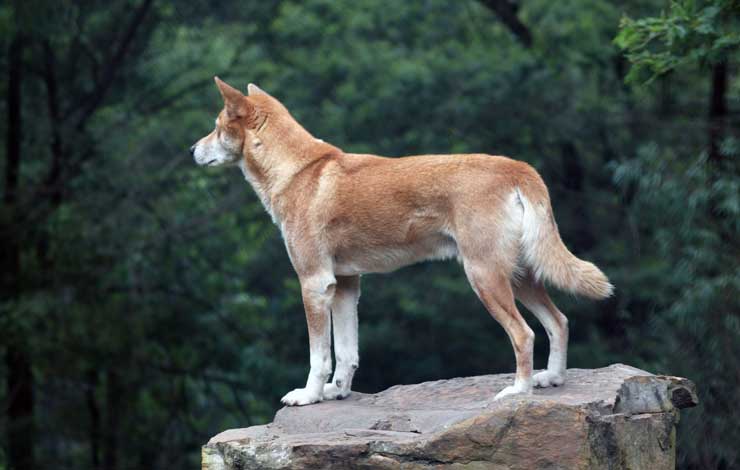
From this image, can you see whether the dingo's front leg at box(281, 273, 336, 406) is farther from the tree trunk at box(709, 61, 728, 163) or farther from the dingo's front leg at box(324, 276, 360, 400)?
the tree trunk at box(709, 61, 728, 163)

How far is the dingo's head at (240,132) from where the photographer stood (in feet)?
26.7

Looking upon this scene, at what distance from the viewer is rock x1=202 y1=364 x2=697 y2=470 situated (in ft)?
20.7

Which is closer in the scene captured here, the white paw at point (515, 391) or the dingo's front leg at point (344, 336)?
the white paw at point (515, 391)

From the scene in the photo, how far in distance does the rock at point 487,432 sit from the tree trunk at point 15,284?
10.3 meters

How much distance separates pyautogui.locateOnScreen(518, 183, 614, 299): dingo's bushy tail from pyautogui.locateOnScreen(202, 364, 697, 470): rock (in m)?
0.62

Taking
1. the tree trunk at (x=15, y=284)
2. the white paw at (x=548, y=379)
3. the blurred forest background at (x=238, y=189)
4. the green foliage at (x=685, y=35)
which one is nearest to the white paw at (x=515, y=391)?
the white paw at (x=548, y=379)

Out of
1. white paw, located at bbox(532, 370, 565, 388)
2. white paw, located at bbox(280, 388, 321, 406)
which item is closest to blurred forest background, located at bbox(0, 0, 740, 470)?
white paw, located at bbox(532, 370, 565, 388)

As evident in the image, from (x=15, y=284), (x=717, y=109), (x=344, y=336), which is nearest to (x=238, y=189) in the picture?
(x=15, y=284)

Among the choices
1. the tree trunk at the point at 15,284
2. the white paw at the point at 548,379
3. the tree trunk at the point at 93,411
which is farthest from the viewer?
the tree trunk at the point at 93,411

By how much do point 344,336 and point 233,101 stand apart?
1834 millimetres

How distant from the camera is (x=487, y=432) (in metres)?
6.34

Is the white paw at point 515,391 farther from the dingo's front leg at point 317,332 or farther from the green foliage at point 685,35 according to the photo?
the green foliage at point 685,35

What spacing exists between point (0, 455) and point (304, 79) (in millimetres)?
8541

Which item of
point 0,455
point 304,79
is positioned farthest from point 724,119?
point 0,455
